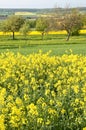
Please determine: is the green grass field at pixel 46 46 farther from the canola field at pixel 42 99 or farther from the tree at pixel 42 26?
the tree at pixel 42 26

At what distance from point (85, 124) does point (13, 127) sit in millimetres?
1138

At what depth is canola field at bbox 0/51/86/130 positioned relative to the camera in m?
6.47

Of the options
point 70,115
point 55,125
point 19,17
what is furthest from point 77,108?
point 19,17

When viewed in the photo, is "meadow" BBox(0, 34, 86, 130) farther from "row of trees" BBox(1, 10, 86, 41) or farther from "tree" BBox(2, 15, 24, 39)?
"tree" BBox(2, 15, 24, 39)

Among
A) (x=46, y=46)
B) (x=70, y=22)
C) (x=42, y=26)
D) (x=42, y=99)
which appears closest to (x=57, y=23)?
(x=70, y=22)

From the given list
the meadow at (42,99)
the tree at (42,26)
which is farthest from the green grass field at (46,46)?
the tree at (42,26)

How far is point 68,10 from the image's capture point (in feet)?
262

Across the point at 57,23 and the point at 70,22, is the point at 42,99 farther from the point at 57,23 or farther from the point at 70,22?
the point at 57,23

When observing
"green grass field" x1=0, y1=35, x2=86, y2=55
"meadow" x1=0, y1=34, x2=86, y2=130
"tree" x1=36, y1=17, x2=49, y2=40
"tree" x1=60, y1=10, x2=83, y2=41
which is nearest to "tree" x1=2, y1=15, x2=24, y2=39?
"tree" x1=36, y1=17, x2=49, y2=40

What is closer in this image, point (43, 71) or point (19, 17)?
point (43, 71)

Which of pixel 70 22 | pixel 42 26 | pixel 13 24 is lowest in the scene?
pixel 42 26

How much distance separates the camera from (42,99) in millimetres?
7699

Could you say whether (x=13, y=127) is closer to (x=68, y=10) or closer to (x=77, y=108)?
(x=77, y=108)

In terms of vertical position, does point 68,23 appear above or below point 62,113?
below
